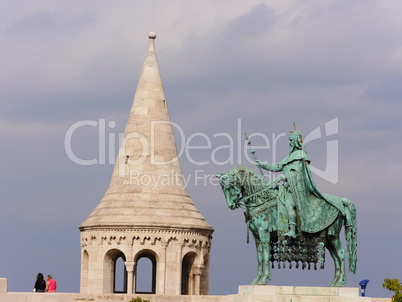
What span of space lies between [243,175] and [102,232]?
1280cm

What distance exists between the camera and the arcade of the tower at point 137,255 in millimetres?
50750

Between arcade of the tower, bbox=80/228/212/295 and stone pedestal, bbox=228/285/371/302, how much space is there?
12144mm

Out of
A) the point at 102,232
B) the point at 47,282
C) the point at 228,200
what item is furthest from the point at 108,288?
the point at 228,200

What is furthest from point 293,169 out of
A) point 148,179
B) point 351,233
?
point 148,179

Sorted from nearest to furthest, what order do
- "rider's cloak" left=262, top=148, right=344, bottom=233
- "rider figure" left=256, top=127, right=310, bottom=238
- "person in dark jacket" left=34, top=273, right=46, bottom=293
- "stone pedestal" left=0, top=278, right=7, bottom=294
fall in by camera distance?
"rider figure" left=256, top=127, right=310, bottom=238
"rider's cloak" left=262, top=148, right=344, bottom=233
"stone pedestal" left=0, top=278, right=7, bottom=294
"person in dark jacket" left=34, top=273, right=46, bottom=293

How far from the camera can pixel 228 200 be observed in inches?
1539

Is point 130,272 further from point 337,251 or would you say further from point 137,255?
point 337,251

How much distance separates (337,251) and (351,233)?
598 millimetres

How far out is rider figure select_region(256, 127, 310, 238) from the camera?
38875mm

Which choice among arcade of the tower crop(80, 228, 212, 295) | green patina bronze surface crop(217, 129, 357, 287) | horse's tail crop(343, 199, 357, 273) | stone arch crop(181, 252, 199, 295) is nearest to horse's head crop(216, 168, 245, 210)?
green patina bronze surface crop(217, 129, 357, 287)

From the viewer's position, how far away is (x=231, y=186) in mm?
39094

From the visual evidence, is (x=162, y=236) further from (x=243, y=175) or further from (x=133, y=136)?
(x=243, y=175)

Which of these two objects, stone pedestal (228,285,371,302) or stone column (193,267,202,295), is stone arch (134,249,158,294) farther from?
stone pedestal (228,285,371,302)

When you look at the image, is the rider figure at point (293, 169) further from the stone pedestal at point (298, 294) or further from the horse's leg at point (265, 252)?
the stone pedestal at point (298, 294)
